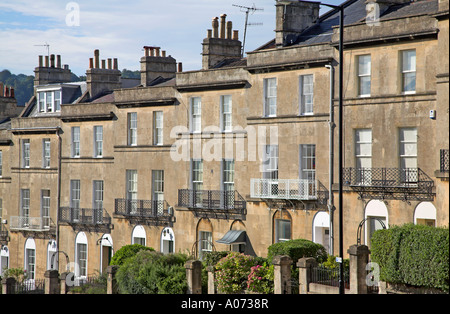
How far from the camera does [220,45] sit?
46.5 metres

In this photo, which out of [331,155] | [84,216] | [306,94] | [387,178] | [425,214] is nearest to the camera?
[425,214]

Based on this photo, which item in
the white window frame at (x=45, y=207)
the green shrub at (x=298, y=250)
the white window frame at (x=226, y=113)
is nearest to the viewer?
the green shrub at (x=298, y=250)

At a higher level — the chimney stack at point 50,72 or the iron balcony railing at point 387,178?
the chimney stack at point 50,72

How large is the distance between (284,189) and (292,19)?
28.0 feet

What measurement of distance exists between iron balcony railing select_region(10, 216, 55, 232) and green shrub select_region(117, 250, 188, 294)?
785 inches

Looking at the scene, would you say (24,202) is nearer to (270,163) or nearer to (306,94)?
(270,163)

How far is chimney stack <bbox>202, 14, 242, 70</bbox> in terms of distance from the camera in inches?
1806

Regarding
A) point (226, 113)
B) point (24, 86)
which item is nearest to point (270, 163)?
point (226, 113)

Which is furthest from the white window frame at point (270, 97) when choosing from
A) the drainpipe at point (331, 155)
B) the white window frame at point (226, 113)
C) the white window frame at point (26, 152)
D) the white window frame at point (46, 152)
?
the white window frame at point (26, 152)

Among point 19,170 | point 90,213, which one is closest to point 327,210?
point 90,213

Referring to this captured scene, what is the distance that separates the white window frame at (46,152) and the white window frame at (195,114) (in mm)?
14102

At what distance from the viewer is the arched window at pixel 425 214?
34.1 m

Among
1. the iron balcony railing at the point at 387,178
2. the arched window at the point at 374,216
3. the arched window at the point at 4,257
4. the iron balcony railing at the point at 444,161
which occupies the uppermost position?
the iron balcony railing at the point at 444,161

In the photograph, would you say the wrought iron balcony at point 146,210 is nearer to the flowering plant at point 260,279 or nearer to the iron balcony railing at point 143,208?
the iron balcony railing at point 143,208
